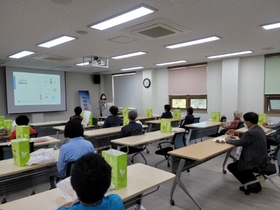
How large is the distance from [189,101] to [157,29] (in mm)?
4840

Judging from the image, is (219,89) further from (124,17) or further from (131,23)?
(124,17)

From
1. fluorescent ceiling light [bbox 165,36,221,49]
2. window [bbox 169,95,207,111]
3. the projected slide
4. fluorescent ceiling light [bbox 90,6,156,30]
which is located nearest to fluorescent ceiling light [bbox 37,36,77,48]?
fluorescent ceiling light [bbox 90,6,156,30]

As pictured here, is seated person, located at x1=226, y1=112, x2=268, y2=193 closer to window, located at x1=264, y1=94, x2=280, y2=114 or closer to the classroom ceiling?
the classroom ceiling

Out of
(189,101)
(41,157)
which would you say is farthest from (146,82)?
(41,157)

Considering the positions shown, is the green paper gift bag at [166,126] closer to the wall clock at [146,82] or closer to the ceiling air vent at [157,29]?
the ceiling air vent at [157,29]

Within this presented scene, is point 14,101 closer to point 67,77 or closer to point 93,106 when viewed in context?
point 67,77

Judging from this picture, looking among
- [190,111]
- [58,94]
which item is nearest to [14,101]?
[58,94]

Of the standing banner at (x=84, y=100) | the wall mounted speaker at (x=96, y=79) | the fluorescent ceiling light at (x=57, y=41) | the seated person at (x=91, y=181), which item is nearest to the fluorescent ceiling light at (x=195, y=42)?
the fluorescent ceiling light at (x=57, y=41)

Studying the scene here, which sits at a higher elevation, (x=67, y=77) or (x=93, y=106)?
(x=67, y=77)

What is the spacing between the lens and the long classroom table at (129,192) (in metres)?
1.35

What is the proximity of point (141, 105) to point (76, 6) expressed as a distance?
6.77 m

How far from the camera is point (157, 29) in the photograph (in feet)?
10.9

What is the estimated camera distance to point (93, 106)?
408 inches

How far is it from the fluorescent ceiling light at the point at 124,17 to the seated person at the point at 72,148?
1594 millimetres
